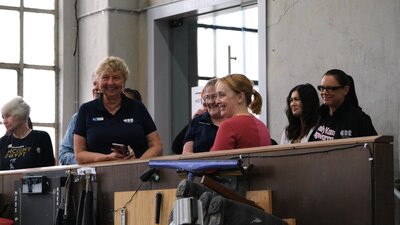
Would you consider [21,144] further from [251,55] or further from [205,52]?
[205,52]

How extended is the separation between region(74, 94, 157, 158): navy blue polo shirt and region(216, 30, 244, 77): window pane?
9.60 feet

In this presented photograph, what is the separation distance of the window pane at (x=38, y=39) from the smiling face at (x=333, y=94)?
409 cm

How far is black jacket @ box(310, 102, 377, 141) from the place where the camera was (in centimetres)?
532

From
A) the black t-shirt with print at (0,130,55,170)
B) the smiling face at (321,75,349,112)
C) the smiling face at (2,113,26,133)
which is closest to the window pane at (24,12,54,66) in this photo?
the smiling face at (2,113,26,133)

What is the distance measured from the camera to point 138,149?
5230mm

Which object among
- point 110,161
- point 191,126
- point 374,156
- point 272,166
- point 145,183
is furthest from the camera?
A: point 191,126

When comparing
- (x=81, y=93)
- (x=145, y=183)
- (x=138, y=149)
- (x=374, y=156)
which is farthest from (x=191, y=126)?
(x=81, y=93)

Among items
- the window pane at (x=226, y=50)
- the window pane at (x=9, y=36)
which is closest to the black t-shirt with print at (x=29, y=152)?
the window pane at (x=226, y=50)

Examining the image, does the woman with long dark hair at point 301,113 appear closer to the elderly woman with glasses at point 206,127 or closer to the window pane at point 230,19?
the elderly woman with glasses at point 206,127

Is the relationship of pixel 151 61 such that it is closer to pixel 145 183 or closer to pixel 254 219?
pixel 145 183

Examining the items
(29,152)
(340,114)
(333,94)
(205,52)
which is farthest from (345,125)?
(205,52)

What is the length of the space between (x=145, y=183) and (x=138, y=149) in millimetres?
684

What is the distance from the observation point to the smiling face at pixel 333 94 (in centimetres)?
549

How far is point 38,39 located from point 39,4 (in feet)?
1.03
